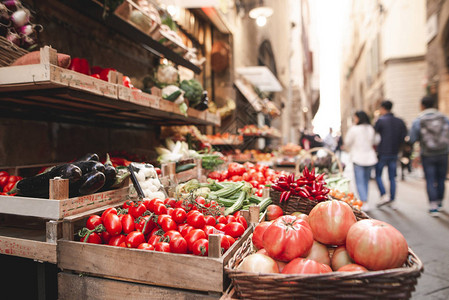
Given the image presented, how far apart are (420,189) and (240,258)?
31.3 ft

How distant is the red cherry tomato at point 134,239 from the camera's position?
1.84 meters

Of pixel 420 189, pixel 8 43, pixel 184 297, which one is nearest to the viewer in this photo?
pixel 184 297

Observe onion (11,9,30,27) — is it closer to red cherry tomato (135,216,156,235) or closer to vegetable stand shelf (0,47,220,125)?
vegetable stand shelf (0,47,220,125)

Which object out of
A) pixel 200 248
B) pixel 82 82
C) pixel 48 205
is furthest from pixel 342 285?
pixel 82 82

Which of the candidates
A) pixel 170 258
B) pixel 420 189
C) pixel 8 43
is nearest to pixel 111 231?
pixel 170 258

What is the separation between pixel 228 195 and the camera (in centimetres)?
306

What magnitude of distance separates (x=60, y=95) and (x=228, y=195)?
68.2 inches

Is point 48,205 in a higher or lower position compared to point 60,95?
lower

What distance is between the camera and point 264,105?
9.41 m

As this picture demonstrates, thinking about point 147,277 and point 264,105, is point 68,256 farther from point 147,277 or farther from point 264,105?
point 264,105

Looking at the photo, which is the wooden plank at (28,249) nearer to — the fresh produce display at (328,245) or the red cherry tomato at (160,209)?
the red cherry tomato at (160,209)

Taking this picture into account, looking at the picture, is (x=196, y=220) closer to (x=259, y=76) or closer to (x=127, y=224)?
(x=127, y=224)

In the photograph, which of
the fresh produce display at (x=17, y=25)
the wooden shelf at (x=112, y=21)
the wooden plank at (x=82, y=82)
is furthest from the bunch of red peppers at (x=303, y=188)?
the wooden shelf at (x=112, y=21)

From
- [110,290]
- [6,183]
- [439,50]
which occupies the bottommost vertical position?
[110,290]
